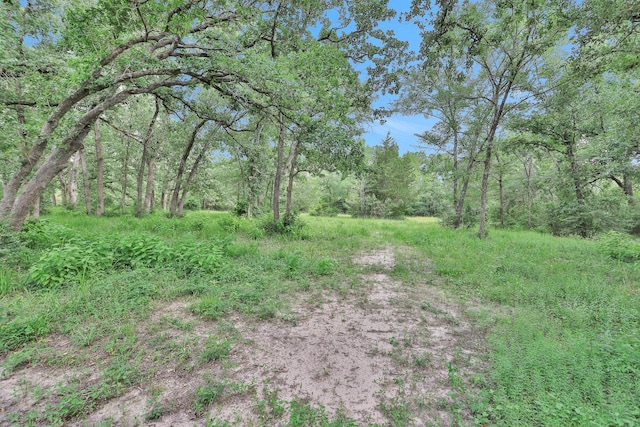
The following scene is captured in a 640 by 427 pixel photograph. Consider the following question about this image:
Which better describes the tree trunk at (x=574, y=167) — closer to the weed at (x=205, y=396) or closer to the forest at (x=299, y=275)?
the forest at (x=299, y=275)

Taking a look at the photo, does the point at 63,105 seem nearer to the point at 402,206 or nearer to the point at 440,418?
the point at 440,418

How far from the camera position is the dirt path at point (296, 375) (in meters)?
2.00

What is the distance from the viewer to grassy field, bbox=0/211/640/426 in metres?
2.03

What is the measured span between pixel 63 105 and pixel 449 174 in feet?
50.4

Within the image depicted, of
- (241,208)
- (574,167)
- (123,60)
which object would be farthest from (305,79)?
(574,167)

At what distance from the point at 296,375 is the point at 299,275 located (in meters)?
2.92

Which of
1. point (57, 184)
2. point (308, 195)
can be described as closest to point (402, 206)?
point (308, 195)

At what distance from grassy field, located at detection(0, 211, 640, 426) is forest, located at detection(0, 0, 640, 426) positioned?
3cm

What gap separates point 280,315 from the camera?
3688 millimetres

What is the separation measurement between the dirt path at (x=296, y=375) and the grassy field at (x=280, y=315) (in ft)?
0.14

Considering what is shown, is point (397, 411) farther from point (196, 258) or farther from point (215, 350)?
point (196, 258)

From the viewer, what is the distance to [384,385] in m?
2.35

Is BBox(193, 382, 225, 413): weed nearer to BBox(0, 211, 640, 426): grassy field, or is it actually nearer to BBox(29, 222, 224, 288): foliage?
BBox(0, 211, 640, 426): grassy field

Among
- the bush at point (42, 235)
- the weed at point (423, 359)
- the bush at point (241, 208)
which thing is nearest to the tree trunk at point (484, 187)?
the weed at point (423, 359)
